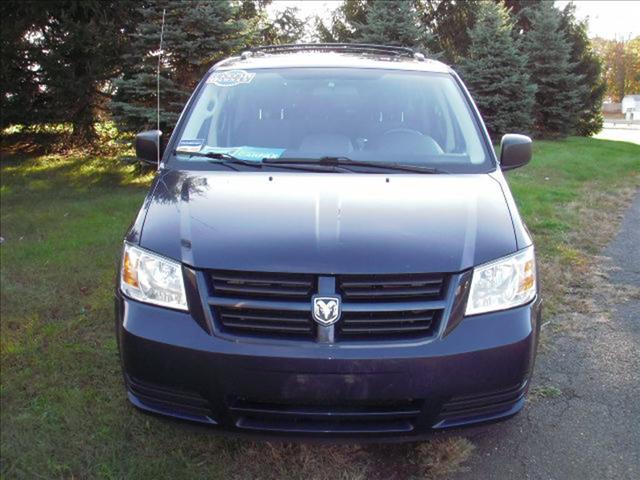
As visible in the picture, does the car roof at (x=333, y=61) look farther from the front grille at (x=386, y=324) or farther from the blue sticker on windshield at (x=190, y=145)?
the front grille at (x=386, y=324)

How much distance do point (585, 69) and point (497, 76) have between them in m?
6.96

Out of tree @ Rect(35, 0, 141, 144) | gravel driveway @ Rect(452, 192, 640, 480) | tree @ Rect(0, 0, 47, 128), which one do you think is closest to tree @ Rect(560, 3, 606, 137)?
tree @ Rect(35, 0, 141, 144)

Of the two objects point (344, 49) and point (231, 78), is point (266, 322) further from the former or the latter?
point (344, 49)

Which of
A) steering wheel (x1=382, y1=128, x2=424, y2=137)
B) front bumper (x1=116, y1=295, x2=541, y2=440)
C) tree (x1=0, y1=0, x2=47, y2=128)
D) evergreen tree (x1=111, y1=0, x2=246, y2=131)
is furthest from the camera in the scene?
tree (x1=0, y1=0, x2=47, y2=128)

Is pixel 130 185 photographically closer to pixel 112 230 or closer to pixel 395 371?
pixel 112 230

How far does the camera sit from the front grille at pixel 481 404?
2311 millimetres

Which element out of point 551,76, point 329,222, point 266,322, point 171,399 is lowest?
point 171,399

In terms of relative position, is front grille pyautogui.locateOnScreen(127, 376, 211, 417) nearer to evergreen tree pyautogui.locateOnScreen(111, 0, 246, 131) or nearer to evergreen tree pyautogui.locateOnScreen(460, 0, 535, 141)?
evergreen tree pyautogui.locateOnScreen(111, 0, 246, 131)

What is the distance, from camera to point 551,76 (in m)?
18.1

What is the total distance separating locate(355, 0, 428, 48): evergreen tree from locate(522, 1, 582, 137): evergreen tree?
540 cm

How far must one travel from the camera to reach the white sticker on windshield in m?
3.88

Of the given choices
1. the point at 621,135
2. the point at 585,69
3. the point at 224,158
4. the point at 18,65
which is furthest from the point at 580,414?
the point at 621,135

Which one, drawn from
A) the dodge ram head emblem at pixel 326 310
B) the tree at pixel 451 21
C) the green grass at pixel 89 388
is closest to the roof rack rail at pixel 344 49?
the green grass at pixel 89 388

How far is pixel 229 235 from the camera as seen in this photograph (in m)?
2.45
